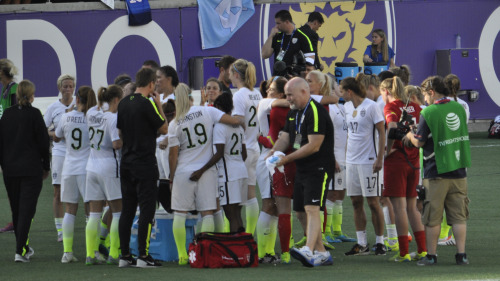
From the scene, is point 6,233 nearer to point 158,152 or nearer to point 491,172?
point 158,152

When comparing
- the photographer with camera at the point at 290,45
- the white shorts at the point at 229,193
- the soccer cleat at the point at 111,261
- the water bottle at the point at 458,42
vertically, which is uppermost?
the water bottle at the point at 458,42

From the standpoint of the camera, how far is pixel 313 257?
983cm

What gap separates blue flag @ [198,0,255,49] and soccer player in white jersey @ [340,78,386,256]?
472 inches

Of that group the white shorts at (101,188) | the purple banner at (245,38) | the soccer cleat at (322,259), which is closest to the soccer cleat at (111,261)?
the white shorts at (101,188)

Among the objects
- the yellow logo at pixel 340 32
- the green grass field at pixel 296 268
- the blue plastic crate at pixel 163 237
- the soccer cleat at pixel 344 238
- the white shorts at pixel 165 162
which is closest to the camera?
the green grass field at pixel 296 268

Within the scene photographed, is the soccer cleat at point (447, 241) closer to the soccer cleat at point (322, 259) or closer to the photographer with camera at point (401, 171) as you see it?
the photographer with camera at point (401, 171)

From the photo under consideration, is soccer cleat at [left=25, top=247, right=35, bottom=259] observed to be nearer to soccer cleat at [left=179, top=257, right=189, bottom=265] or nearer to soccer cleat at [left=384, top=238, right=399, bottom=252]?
soccer cleat at [left=179, top=257, right=189, bottom=265]

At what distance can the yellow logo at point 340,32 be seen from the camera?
23.3 meters

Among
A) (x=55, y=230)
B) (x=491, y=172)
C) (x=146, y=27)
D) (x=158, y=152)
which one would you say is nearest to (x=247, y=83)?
(x=158, y=152)

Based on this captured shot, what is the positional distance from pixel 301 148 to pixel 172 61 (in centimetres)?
1328

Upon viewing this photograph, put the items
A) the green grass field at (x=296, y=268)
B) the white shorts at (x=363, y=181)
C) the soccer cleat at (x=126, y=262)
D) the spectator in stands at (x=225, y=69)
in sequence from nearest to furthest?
the green grass field at (x=296, y=268) < the soccer cleat at (x=126, y=262) < the white shorts at (x=363, y=181) < the spectator in stands at (x=225, y=69)

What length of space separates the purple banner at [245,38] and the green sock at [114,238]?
12.0 meters

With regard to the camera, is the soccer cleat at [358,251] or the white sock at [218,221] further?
the soccer cleat at [358,251]

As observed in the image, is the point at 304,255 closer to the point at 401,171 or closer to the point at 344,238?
the point at 401,171
